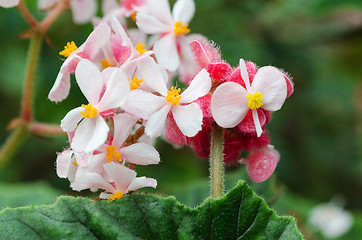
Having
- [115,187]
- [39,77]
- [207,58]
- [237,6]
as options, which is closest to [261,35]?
[237,6]

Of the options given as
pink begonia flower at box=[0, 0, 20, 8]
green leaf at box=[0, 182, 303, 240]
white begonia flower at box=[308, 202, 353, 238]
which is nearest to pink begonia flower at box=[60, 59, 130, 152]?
green leaf at box=[0, 182, 303, 240]

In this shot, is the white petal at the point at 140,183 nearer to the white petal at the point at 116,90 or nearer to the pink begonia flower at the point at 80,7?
the white petal at the point at 116,90

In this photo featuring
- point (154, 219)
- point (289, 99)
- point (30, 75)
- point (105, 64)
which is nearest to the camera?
point (154, 219)

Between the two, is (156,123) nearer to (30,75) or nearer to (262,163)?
(262,163)

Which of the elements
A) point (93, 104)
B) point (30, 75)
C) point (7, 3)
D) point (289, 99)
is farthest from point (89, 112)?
point (289, 99)

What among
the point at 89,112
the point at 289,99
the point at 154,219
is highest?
the point at 289,99

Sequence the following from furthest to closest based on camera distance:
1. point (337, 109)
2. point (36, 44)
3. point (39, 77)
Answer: point (337, 109)
point (39, 77)
point (36, 44)

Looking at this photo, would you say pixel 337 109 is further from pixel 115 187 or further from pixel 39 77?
pixel 115 187
